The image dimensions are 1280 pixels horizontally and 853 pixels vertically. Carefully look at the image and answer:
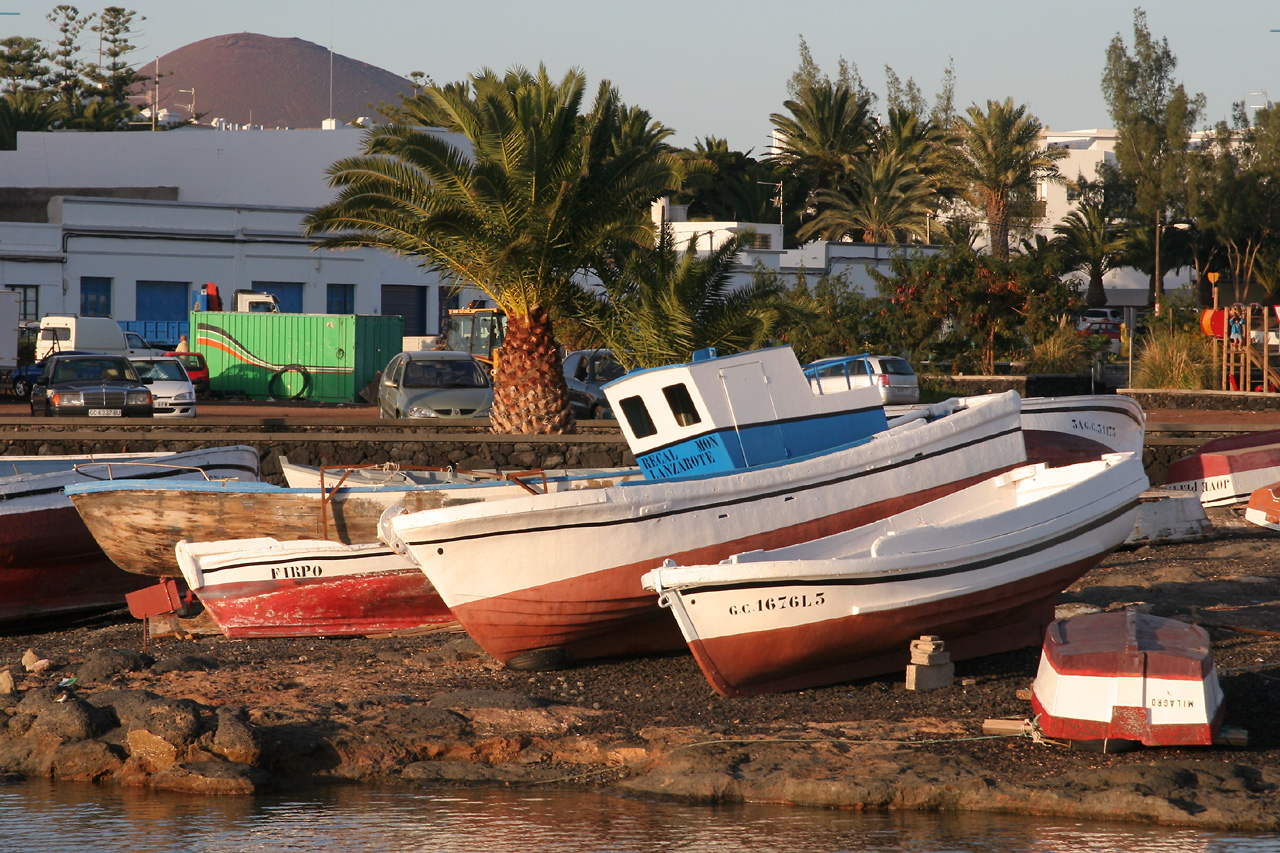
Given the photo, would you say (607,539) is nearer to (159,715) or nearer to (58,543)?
(159,715)

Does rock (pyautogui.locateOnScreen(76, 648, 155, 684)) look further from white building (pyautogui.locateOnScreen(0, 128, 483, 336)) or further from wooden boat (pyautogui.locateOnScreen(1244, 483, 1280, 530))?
white building (pyautogui.locateOnScreen(0, 128, 483, 336))

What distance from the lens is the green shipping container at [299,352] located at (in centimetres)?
3659

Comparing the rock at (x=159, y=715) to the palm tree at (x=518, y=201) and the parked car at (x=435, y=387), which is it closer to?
the palm tree at (x=518, y=201)

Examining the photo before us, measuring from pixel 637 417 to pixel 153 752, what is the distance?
5.05 m

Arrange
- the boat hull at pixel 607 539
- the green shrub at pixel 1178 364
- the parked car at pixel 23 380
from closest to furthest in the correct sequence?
the boat hull at pixel 607 539, the green shrub at pixel 1178 364, the parked car at pixel 23 380

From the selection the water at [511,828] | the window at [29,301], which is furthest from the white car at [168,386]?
the water at [511,828]

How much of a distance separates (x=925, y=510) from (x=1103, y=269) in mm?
57740

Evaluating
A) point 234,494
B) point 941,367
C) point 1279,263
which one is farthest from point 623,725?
point 1279,263

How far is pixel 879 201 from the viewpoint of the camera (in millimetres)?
58969

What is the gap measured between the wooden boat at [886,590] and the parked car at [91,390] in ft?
62.2

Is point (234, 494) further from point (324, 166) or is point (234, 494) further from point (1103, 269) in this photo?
point (1103, 269)

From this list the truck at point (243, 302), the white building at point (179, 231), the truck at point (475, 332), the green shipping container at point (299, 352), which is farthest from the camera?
the white building at point (179, 231)

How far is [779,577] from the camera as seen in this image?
891 cm

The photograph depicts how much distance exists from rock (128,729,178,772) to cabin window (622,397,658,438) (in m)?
4.93
